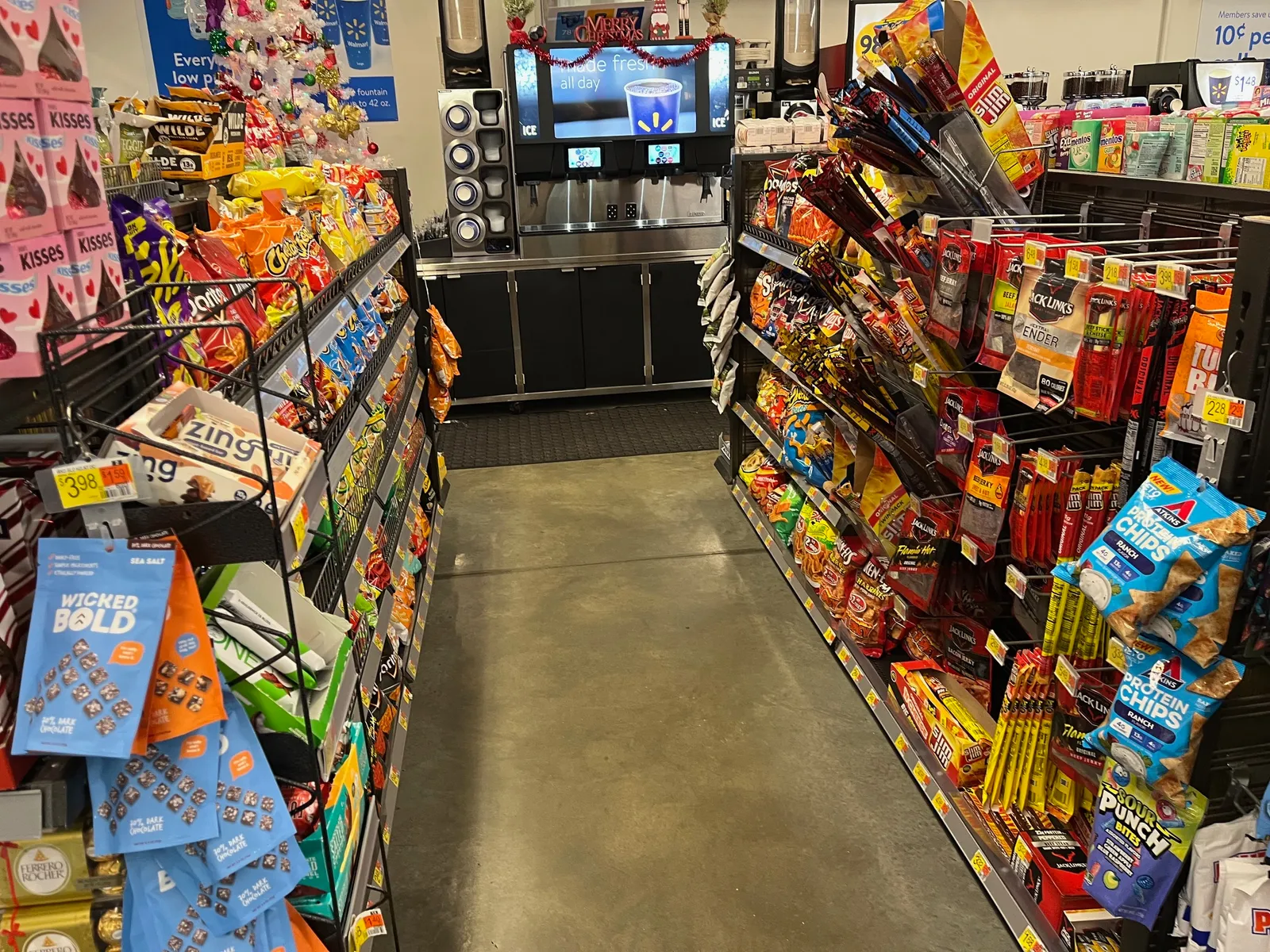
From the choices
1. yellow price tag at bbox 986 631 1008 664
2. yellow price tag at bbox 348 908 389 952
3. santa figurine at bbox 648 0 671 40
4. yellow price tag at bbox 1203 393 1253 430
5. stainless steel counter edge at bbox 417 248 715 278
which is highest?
santa figurine at bbox 648 0 671 40

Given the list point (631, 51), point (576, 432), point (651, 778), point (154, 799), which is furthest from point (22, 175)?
point (631, 51)

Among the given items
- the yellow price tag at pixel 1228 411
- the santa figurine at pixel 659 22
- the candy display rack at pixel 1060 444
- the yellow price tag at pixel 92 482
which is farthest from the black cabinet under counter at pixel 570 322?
the yellow price tag at pixel 92 482

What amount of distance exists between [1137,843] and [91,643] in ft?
5.48

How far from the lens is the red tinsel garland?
601 centimetres

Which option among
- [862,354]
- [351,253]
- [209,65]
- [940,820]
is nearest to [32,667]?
[351,253]

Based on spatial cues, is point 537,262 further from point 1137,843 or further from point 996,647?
point 1137,843

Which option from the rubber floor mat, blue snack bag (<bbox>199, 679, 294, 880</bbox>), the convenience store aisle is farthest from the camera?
the rubber floor mat

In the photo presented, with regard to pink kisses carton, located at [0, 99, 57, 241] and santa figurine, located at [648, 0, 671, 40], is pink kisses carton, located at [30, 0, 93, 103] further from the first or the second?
santa figurine, located at [648, 0, 671, 40]

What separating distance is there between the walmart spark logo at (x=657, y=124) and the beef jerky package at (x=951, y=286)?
433cm

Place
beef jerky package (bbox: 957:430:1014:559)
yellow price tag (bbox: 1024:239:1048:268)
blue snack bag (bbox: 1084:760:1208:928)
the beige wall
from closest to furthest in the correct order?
1. blue snack bag (bbox: 1084:760:1208:928)
2. yellow price tag (bbox: 1024:239:1048:268)
3. beef jerky package (bbox: 957:430:1014:559)
4. the beige wall

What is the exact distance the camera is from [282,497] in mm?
1215

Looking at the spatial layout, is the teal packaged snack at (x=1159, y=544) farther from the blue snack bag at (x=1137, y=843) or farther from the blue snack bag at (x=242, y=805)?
the blue snack bag at (x=242, y=805)

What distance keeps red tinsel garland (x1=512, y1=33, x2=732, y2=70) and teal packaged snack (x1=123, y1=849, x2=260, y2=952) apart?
574cm

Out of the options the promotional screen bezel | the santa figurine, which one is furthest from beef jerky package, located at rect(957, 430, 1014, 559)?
the santa figurine
